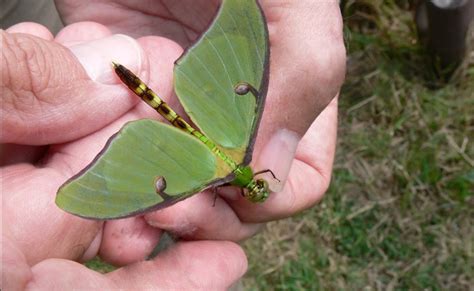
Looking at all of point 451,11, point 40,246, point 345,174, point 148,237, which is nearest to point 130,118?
point 148,237

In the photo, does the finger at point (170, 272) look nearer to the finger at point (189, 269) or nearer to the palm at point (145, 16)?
the finger at point (189, 269)

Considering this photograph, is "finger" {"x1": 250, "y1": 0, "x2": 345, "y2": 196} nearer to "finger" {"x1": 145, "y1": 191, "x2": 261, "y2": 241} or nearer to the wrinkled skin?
the wrinkled skin

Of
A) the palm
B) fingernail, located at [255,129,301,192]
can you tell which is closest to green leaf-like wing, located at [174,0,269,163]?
fingernail, located at [255,129,301,192]

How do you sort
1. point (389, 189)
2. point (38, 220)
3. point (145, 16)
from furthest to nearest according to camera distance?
point (389, 189), point (145, 16), point (38, 220)

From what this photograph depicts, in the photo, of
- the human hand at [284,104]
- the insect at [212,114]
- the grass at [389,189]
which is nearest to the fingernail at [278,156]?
the human hand at [284,104]

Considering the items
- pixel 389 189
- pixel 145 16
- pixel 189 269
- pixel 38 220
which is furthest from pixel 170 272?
pixel 389 189

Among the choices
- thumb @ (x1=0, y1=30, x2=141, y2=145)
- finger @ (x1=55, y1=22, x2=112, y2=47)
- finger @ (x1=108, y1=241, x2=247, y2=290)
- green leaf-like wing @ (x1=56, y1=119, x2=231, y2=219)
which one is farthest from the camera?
finger @ (x1=55, y1=22, x2=112, y2=47)

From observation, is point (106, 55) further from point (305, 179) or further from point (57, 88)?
point (305, 179)
